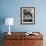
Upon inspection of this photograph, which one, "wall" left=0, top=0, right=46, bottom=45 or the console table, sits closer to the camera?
the console table

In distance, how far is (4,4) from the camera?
179 inches

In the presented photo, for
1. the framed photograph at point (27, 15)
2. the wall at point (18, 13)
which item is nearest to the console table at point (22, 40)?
the wall at point (18, 13)

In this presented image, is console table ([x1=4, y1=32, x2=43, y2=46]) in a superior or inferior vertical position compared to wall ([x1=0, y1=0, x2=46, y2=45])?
inferior

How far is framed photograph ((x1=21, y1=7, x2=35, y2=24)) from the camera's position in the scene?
14.9 feet

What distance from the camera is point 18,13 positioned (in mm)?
4566

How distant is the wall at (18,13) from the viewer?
4547mm

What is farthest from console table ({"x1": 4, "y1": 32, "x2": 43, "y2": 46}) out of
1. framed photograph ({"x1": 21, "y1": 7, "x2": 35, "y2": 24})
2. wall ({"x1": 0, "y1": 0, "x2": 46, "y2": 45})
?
framed photograph ({"x1": 21, "y1": 7, "x2": 35, "y2": 24})

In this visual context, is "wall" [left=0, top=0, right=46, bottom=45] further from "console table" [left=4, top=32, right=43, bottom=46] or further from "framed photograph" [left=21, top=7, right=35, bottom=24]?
"console table" [left=4, top=32, right=43, bottom=46]

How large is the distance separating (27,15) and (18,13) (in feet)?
1.04

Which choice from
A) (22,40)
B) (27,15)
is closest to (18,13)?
(27,15)

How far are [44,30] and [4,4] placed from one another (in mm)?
1645

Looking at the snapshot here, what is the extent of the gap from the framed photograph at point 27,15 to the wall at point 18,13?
0.35 ft

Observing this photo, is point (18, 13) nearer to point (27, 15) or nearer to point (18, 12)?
point (18, 12)

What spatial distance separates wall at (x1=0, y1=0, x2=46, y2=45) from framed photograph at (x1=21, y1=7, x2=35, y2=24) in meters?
0.11
